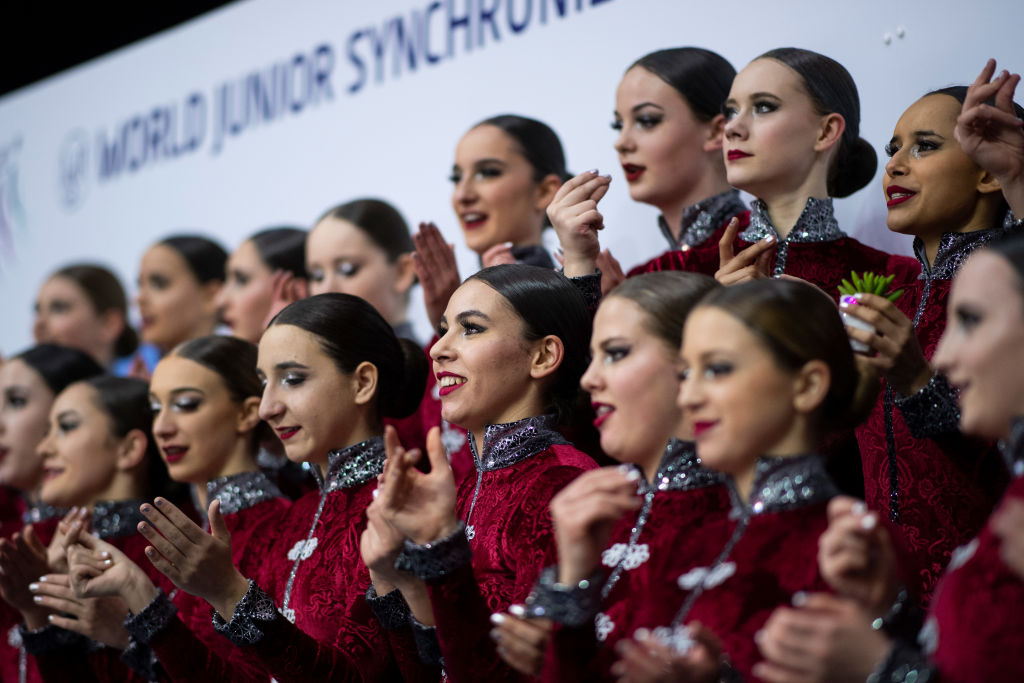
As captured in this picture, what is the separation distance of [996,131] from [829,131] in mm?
506

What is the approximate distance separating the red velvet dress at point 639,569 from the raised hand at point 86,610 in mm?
1495

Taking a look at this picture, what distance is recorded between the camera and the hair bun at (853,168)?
10.8 ft

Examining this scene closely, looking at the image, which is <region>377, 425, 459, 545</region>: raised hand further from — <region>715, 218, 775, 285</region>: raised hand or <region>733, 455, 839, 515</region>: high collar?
<region>715, 218, 775, 285</region>: raised hand

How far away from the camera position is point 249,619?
285 cm

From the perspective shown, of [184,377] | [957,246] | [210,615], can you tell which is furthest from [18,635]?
[957,246]

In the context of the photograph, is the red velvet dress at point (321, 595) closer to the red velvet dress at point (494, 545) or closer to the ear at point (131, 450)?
the red velvet dress at point (494, 545)

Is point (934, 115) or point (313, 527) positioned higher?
point (934, 115)

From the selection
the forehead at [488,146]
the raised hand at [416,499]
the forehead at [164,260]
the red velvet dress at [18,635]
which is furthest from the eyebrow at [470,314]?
the forehead at [164,260]

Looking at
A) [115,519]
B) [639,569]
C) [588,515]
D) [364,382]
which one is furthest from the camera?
[115,519]

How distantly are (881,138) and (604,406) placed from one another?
1562mm

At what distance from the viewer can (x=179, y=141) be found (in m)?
6.40

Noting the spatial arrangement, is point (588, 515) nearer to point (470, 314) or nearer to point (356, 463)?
point (470, 314)

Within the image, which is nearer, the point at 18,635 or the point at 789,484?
the point at 789,484

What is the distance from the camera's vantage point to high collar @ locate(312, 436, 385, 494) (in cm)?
333
